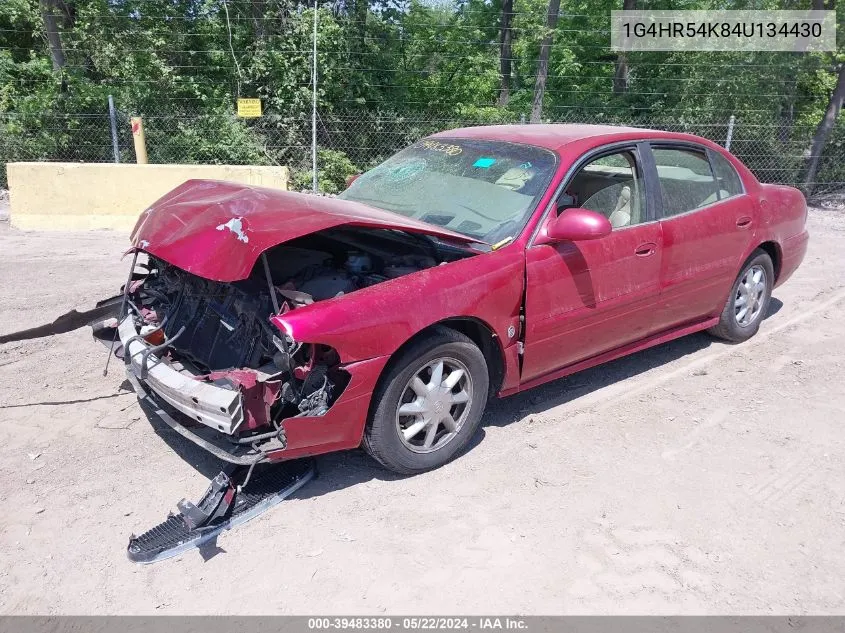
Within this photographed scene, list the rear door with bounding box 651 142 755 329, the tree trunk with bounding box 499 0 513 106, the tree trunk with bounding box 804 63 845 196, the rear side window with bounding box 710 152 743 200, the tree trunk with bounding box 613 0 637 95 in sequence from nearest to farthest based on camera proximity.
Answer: the rear door with bounding box 651 142 755 329 < the rear side window with bounding box 710 152 743 200 < the tree trunk with bounding box 804 63 845 196 < the tree trunk with bounding box 613 0 637 95 < the tree trunk with bounding box 499 0 513 106

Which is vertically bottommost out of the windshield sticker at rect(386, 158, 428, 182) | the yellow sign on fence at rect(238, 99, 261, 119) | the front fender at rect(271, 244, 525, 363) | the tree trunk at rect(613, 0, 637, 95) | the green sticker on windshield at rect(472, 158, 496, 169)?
the front fender at rect(271, 244, 525, 363)

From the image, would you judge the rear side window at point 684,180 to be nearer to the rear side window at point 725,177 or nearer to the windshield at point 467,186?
the rear side window at point 725,177

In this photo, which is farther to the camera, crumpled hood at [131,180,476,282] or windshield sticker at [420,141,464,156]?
windshield sticker at [420,141,464,156]

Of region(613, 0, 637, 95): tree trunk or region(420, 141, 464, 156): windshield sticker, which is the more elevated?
region(613, 0, 637, 95): tree trunk

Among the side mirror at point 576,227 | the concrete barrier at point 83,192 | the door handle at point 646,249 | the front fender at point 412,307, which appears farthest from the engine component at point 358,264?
the concrete barrier at point 83,192

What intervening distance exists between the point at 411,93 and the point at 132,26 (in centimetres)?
551

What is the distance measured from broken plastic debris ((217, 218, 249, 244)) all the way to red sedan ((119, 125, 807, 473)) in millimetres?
Answer: 10

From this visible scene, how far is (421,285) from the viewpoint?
3.43 meters

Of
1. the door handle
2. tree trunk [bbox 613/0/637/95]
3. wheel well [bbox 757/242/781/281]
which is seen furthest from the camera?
tree trunk [bbox 613/0/637/95]

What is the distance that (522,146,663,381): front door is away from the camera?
3.91 m

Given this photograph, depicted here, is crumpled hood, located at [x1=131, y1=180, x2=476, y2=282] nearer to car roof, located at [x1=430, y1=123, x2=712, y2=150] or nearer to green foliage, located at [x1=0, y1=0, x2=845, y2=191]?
car roof, located at [x1=430, y1=123, x2=712, y2=150]

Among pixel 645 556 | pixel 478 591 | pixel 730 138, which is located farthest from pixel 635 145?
pixel 730 138

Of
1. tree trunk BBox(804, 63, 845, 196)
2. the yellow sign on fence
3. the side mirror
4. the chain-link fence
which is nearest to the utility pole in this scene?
the chain-link fence

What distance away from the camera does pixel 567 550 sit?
10.2 ft
